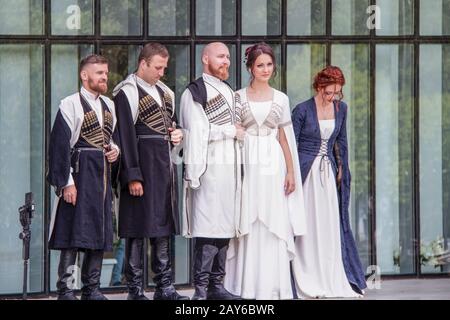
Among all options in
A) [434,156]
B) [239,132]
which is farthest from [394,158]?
[239,132]

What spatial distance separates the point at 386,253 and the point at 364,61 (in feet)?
5.43

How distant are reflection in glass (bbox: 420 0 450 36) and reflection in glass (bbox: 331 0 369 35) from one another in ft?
1.74

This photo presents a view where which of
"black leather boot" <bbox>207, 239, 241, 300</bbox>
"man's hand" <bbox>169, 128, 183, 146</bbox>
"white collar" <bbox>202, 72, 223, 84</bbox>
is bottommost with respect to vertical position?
"black leather boot" <bbox>207, 239, 241, 300</bbox>

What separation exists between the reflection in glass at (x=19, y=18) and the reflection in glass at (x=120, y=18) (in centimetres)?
55

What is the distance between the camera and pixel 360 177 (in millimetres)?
15164

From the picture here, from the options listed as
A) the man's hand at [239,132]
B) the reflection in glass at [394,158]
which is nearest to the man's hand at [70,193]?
the man's hand at [239,132]

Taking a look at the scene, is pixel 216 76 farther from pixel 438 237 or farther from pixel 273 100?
pixel 438 237

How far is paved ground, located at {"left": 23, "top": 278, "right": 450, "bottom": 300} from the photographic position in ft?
46.5

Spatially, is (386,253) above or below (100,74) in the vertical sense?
below

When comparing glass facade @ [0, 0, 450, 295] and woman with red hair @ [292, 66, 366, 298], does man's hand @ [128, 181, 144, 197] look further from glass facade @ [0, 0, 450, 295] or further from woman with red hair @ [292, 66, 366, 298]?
woman with red hair @ [292, 66, 366, 298]

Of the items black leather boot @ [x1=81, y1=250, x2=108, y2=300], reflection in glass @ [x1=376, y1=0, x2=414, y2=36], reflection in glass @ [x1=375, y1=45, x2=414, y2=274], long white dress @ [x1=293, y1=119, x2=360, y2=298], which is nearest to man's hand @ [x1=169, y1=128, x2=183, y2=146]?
black leather boot @ [x1=81, y1=250, x2=108, y2=300]

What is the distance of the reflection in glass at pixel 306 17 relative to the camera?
1491cm
